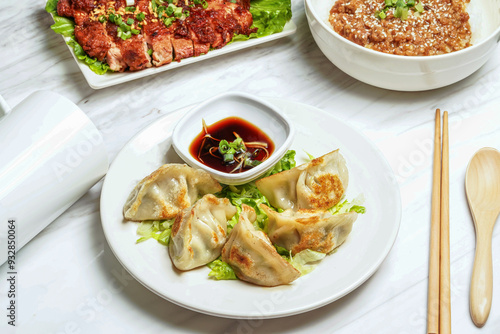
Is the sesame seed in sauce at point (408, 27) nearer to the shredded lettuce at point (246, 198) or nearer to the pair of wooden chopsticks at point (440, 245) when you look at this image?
the pair of wooden chopsticks at point (440, 245)

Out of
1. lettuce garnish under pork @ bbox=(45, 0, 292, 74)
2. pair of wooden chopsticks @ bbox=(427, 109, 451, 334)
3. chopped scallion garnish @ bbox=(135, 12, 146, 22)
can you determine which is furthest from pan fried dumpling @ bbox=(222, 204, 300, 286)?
chopped scallion garnish @ bbox=(135, 12, 146, 22)

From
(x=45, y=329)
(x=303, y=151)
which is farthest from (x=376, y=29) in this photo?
(x=45, y=329)

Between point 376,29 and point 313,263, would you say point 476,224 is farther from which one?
point 376,29

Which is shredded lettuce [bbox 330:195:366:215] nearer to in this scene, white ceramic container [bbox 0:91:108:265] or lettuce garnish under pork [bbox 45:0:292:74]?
white ceramic container [bbox 0:91:108:265]

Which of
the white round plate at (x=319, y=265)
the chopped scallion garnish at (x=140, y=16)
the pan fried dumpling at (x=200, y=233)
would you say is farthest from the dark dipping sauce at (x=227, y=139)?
the chopped scallion garnish at (x=140, y=16)

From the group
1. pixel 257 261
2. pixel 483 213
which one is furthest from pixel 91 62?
pixel 483 213

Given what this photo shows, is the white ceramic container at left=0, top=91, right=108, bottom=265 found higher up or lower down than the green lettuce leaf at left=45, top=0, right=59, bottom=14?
lower down
